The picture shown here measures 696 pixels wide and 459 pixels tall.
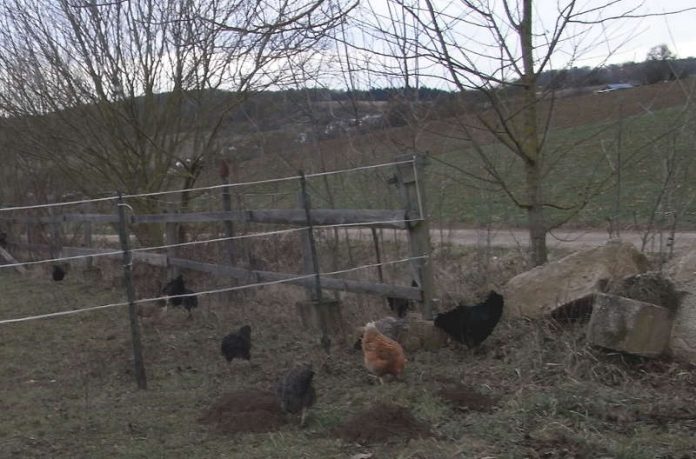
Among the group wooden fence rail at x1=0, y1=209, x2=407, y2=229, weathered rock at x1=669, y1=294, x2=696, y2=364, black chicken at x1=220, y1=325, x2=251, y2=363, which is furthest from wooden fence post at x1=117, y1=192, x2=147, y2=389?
weathered rock at x1=669, y1=294, x2=696, y2=364

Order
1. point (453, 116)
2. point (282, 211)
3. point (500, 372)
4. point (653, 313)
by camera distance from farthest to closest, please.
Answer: point (282, 211) → point (453, 116) → point (500, 372) → point (653, 313)

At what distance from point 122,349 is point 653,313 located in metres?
5.07

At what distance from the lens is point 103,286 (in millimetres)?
13516

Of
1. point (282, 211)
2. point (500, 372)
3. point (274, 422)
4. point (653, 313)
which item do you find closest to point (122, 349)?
point (282, 211)

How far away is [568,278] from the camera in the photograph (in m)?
6.75

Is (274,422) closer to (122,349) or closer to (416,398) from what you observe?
(416,398)

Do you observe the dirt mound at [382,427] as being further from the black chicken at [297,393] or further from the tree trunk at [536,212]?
the tree trunk at [536,212]

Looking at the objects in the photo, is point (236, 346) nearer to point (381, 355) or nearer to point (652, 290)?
point (381, 355)

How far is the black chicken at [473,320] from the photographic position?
253 inches

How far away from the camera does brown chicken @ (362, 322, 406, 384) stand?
5.73 m

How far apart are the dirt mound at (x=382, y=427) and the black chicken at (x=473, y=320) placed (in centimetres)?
159

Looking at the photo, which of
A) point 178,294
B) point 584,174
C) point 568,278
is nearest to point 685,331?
point 568,278

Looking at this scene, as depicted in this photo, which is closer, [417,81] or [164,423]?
[164,423]

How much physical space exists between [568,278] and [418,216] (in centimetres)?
141
